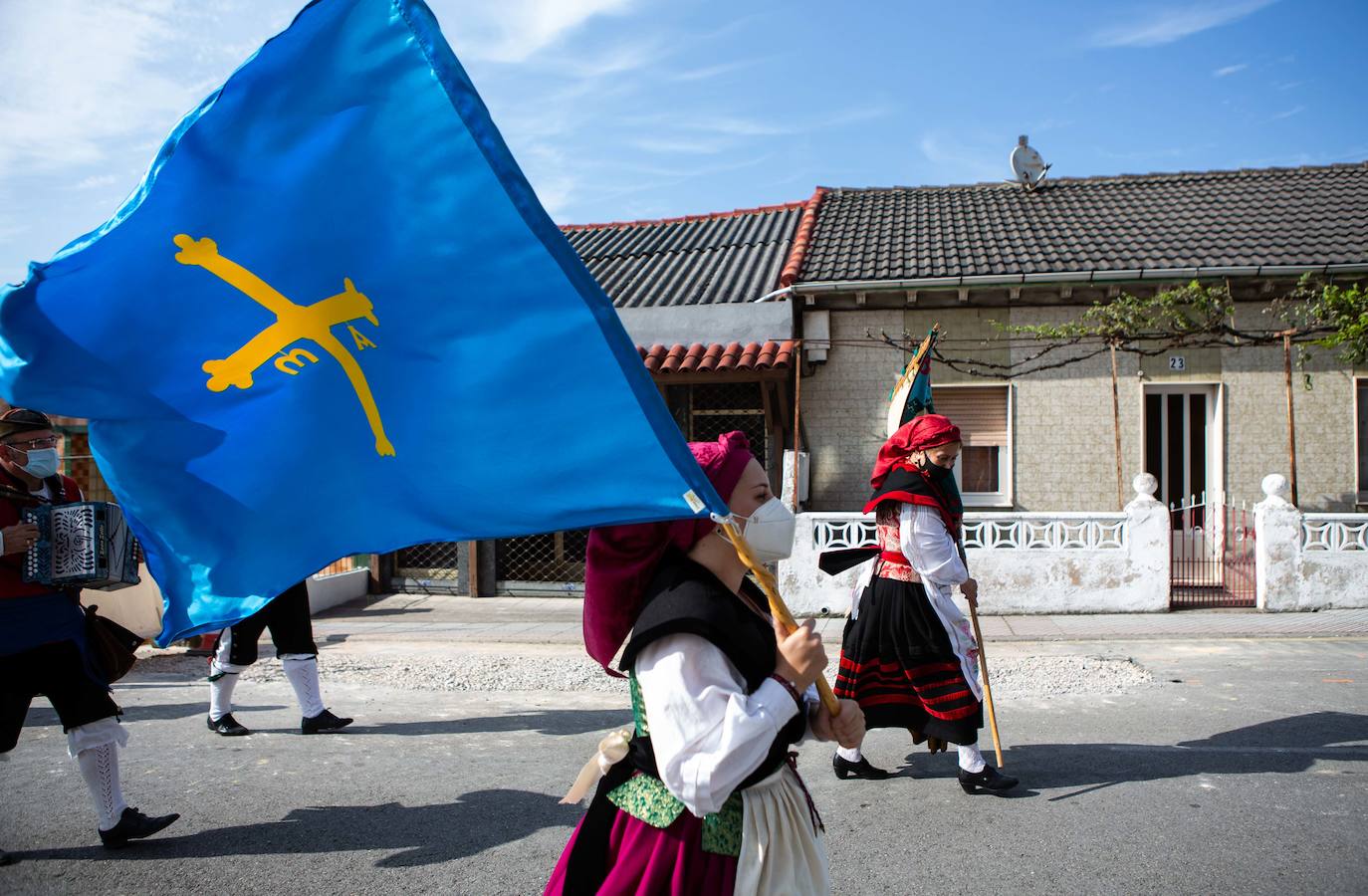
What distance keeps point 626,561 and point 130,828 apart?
350 cm

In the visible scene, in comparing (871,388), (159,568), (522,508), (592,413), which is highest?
(871,388)

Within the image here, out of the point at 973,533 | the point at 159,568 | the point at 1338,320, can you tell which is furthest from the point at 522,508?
the point at 1338,320

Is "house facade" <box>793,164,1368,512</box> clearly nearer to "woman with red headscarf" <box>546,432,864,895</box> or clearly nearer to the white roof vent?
the white roof vent

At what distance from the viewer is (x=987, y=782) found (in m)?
4.76

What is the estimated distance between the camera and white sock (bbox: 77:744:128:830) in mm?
4246

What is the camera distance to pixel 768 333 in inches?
484

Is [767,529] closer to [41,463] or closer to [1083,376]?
[41,463]

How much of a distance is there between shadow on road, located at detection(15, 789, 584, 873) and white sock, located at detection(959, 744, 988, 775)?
1920 millimetres

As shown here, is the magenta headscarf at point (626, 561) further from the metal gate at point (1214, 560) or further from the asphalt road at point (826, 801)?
the metal gate at point (1214, 560)

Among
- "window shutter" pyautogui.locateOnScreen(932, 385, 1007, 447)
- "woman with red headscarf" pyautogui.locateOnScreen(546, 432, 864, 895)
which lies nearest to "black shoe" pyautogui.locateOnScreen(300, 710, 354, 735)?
"woman with red headscarf" pyautogui.locateOnScreen(546, 432, 864, 895)

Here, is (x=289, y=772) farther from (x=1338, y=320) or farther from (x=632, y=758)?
(x=1338, y=320)

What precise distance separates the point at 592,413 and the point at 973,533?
29.9 ft

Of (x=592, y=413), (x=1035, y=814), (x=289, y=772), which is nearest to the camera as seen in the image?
(x=592, y=413)

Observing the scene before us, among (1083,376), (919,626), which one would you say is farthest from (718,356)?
(919,626)
